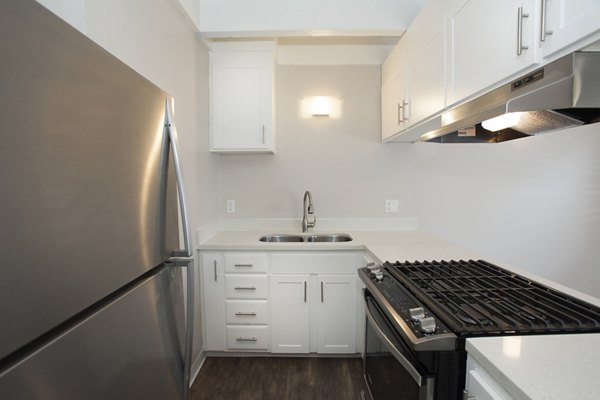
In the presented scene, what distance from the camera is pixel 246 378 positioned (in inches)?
77.0

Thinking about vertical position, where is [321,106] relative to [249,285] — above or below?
above

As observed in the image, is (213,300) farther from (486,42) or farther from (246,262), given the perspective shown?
(486,42)

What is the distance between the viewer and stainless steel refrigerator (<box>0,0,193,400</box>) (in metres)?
0.46

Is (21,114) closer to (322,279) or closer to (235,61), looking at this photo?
(322,279)

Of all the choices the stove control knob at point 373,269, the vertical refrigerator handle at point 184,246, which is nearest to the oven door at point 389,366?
the stove control knob at point 373,269

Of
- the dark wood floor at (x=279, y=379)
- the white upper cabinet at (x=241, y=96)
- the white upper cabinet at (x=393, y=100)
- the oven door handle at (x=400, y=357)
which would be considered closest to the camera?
the oven door handle at (x=400, y=357)

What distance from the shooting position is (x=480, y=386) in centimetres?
73

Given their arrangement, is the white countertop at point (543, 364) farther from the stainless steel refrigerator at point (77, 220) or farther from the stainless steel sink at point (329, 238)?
the stainless steel sink at point (329, 238)

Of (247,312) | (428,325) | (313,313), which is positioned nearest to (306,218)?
(313,313)

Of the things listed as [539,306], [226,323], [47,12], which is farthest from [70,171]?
[226,323]

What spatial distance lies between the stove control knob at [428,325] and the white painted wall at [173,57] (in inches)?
60.6

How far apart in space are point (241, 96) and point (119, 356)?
81.3 inches

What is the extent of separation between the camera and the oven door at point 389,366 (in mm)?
869

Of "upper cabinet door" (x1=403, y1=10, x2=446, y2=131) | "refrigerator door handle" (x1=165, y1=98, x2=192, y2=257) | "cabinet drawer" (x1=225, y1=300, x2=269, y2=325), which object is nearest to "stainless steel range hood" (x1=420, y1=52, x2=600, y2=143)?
"upper cabinet door" (x1=403, y1=10, x2=446, y2=131)
